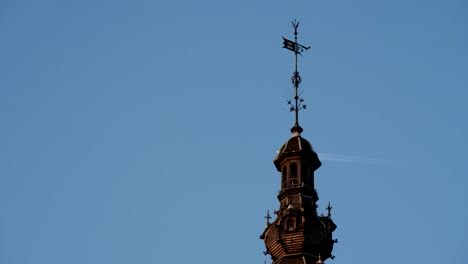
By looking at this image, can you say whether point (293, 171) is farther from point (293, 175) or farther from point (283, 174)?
point (283, 174)

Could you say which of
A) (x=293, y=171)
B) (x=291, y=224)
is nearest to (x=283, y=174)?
(x=293, y=171)

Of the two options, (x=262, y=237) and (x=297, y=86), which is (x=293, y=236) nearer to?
(x=262, y=237)

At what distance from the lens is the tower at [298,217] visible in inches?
3622

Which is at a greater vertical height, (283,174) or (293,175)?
(283,174)

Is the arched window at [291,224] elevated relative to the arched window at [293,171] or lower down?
lower down

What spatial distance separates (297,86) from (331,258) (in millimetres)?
17138

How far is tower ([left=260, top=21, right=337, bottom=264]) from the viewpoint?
92000 millimetres

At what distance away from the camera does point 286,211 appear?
9375cm

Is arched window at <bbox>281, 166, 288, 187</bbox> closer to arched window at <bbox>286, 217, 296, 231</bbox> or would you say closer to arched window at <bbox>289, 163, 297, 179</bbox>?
arched window at <bbox>289, 163, 297, 179</bbox>

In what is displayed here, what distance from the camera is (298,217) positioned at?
305ft

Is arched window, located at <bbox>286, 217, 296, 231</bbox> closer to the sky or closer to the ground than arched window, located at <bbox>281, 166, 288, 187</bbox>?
closer to the ground

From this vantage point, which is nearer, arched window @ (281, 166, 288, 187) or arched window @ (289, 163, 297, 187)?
arched window @ (289, 163, 297, 187)

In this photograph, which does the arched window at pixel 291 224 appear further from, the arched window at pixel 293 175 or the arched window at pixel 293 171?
the arched window at pixel 293 171

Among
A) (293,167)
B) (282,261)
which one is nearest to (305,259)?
(282,261)
